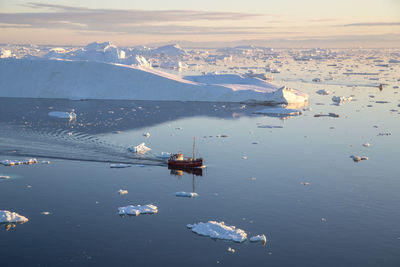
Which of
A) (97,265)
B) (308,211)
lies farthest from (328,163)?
(97,265)

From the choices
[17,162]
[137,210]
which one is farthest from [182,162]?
[17,162]

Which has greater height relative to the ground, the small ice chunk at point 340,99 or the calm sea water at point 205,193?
the small ice chunk at point 340,99

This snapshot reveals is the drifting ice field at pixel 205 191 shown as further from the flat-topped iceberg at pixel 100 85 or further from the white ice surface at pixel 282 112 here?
the flat-topped iceberg at pixel 100 85

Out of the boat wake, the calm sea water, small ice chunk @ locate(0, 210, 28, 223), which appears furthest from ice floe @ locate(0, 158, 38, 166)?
small ice chunk @ locate(0, 210, 28, 223)

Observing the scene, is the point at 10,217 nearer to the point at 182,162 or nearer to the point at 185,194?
the point at 185,194

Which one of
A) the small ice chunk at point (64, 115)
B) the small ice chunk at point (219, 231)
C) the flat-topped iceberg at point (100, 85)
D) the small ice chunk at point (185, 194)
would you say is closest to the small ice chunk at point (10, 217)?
the small ice chunk at point (219, 231)
